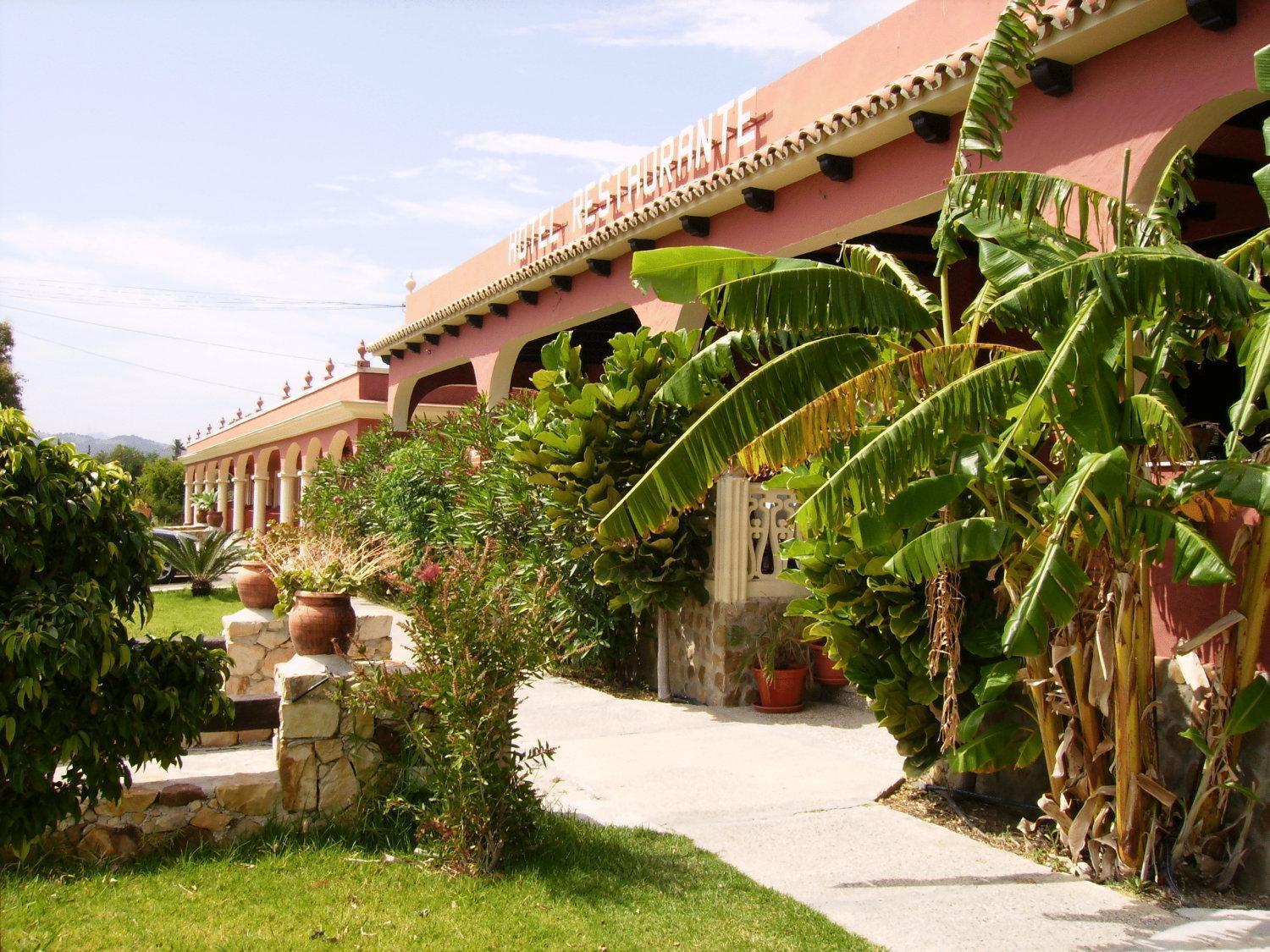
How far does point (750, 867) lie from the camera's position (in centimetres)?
527

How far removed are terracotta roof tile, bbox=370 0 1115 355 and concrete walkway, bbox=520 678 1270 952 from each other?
447 cm

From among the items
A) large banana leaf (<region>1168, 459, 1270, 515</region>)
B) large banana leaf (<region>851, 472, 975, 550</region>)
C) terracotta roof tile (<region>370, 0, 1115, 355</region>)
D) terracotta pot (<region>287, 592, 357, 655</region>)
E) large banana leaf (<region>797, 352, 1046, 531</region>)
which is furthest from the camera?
terracotta roof tile (<region>370, 0, 1115, 355</region>)

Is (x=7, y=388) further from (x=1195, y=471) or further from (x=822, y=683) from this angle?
(x=1195, y=471)

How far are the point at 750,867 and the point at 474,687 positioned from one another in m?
1.58

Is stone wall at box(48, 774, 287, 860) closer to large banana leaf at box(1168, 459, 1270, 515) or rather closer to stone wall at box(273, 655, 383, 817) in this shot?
stone wall at box(273, 655, 383, 817)

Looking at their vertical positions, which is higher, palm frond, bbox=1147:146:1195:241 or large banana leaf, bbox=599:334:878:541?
palm frond, bbox=1147:146:1195:241

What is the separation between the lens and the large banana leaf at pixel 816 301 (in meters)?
5.00

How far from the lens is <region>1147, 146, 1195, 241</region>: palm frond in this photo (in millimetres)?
5066

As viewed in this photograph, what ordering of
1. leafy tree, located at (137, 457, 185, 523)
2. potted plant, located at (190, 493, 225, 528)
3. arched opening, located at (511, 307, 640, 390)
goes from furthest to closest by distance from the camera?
leafy tree, located at (137, 457, 185, 523)
potted plant, located at (190, 493, 225, 528)
arched opening, located at (511, 307, 640, 390)

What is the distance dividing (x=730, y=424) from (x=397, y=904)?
2499 millimetres

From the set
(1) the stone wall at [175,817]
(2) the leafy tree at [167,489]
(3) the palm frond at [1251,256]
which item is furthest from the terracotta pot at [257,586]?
(2) the leafy tree at [167,489]

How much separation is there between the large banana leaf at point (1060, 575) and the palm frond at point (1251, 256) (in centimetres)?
104

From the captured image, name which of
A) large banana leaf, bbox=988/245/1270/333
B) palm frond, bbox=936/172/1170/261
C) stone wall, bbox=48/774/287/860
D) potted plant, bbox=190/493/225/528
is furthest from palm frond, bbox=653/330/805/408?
potted plant, bbox=190/493/225/528

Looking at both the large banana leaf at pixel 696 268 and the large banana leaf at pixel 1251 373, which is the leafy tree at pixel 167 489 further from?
the large banana leaf at pixel 1251 373
